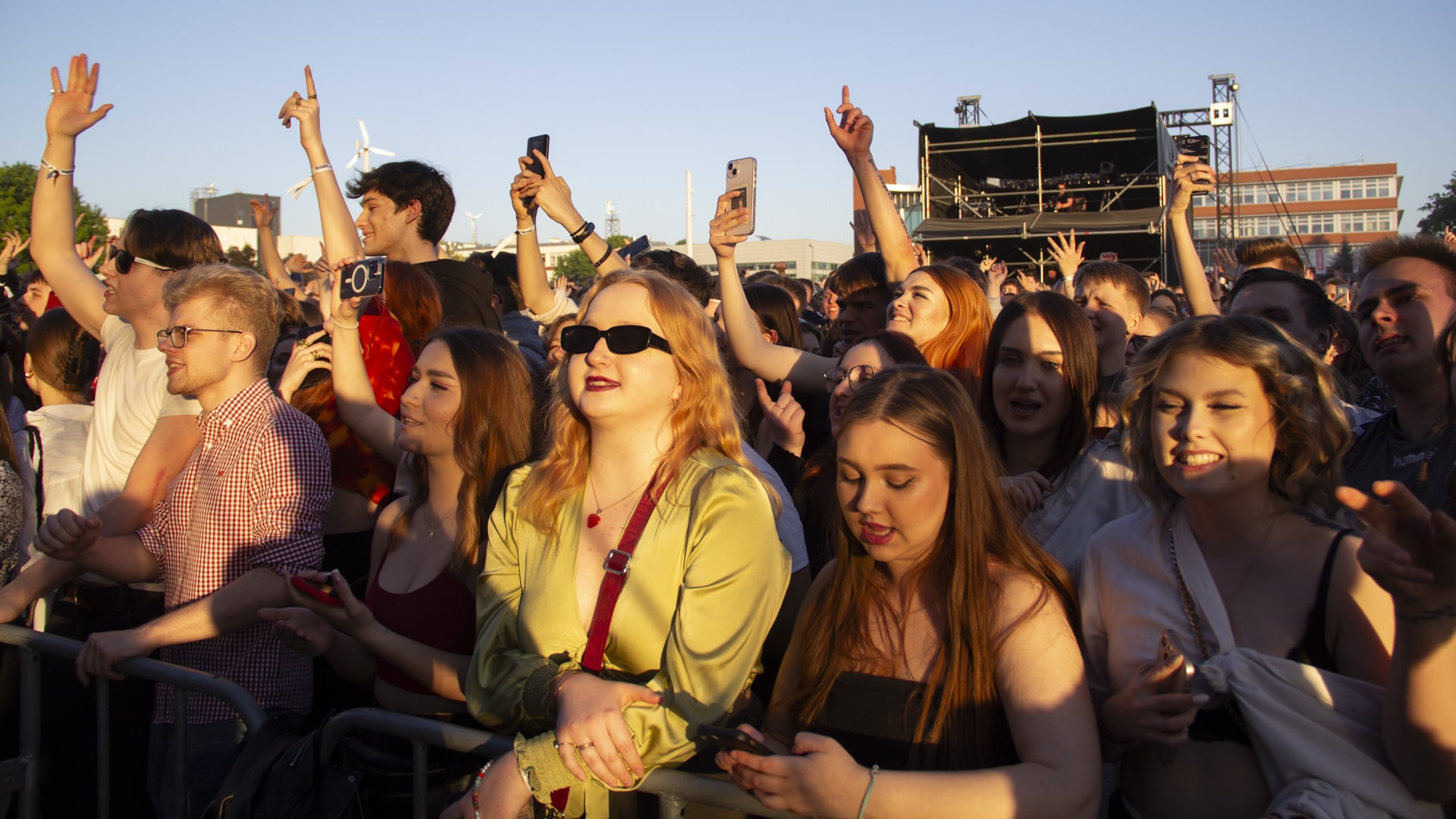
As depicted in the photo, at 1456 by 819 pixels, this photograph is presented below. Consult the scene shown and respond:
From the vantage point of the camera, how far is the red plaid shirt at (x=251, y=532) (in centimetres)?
299

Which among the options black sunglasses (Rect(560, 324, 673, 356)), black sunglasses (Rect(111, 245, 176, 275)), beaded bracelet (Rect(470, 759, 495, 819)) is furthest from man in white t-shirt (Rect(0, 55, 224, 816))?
beaded bracelet (Rect(470, 759, 495, 819))

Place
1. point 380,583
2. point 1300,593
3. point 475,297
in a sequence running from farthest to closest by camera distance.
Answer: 1. point 475,297
2. point 380,583
3. point 1300,593

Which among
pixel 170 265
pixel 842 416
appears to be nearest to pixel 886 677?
pixel 842 416

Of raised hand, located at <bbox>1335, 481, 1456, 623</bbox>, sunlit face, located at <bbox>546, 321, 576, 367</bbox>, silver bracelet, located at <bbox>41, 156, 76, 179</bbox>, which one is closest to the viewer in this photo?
raised hand, located at <bbox>1335, 481, 1456, 623</bbox>

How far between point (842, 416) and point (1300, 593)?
1.01m

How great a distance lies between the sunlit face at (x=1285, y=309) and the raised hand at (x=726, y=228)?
2.08 m

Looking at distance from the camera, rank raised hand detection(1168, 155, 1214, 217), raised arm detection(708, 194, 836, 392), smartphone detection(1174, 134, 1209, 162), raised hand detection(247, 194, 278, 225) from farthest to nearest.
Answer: smartphone detection(1174, 134, 1209, 162) < raised hand detection(247, 194, 278, 225) < raised hand detection(1168, 155, 1214, 217) < raised arm detection(708, 194, 836, 392)

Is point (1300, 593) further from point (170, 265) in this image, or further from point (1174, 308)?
point (1174, 308)

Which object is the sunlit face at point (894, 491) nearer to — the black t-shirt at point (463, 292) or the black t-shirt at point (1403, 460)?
the black t-shirt at point (1403, 460)

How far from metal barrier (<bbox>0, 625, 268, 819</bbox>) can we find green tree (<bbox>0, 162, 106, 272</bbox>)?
35198 millimetres

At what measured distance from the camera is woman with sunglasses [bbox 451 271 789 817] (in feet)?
6.55

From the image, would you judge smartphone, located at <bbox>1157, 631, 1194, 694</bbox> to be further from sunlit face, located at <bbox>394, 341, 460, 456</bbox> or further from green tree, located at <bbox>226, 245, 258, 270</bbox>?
green tree, located at <bbox>226, 245, 258, 270</bbox>

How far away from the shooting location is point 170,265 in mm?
3879

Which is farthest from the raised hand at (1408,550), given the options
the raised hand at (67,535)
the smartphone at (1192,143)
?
the smartphone at (1192,143)
